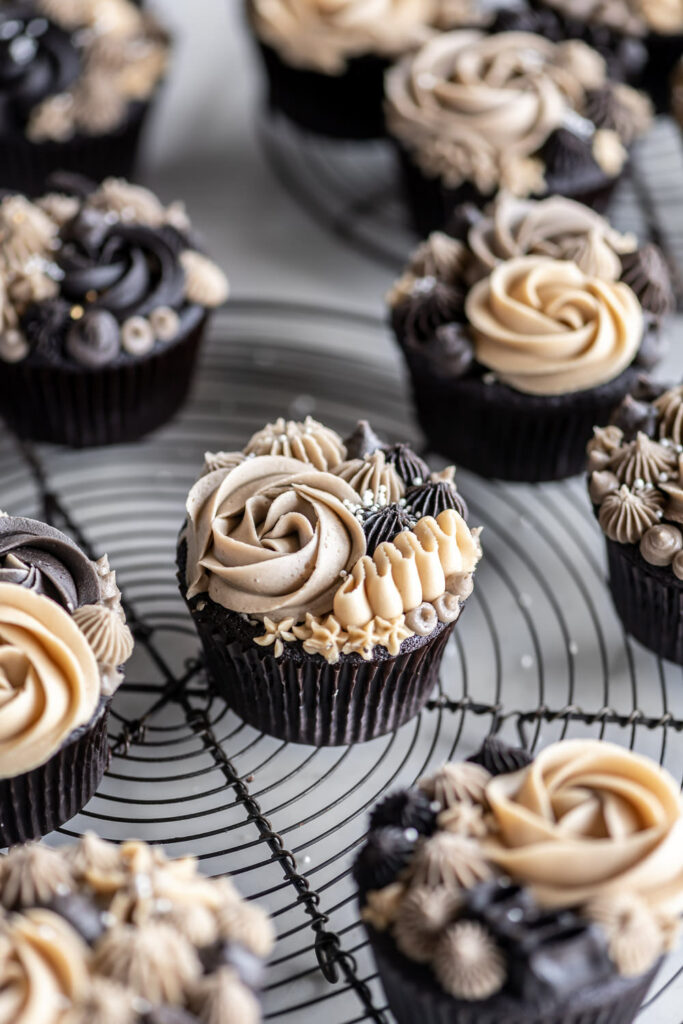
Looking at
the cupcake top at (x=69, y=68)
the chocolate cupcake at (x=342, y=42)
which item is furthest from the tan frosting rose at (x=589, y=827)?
the chocolate cupcake at (x=342, y=42)

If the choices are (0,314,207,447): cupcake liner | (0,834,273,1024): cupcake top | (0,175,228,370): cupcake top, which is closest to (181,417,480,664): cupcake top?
(0,834,273,1024): cupcake top

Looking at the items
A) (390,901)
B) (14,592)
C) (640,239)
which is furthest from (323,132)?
(390,901)

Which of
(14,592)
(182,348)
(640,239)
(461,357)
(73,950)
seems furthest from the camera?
(640,239)

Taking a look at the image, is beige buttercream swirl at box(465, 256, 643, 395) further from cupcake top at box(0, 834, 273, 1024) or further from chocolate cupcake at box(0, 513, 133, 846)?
cupcake top at box(0, 834, 273, 1024)

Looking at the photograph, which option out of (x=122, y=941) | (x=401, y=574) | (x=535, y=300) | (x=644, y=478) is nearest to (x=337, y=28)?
(x=535, y=300)

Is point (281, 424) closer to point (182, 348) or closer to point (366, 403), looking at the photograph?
point (182, 348)

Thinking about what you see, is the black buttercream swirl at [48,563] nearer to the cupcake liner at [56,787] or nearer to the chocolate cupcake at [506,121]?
the cupcake liner at [56,787]
